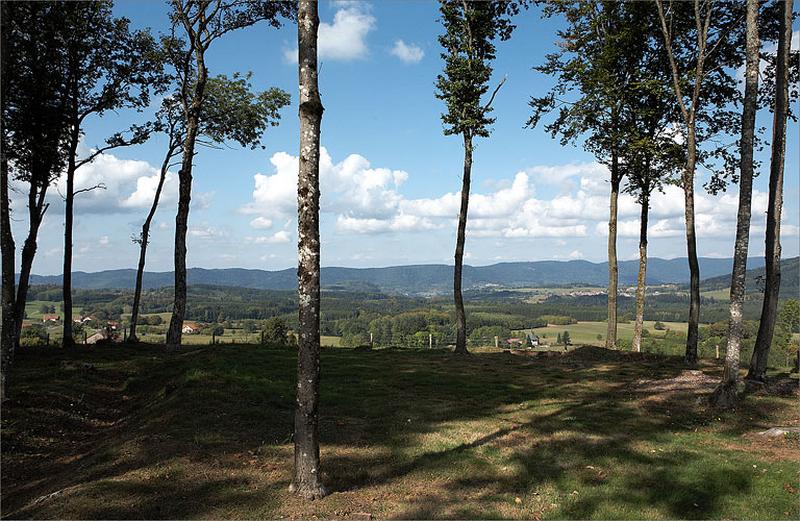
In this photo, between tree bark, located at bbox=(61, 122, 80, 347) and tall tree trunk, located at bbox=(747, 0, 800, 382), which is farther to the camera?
tree bark, located at bbox=(61, 122, 80, 347)

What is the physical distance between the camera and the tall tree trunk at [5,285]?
11734mm

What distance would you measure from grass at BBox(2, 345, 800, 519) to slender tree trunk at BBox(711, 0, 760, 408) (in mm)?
810

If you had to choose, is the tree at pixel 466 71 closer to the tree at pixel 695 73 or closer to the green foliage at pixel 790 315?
the tree at pixel 695 73

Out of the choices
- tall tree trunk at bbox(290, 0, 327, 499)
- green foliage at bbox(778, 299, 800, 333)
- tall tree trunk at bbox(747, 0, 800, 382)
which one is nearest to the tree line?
tall tree trunk at bbox(747, 0, 800, 382)

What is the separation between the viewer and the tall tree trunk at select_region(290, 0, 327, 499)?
295 inches

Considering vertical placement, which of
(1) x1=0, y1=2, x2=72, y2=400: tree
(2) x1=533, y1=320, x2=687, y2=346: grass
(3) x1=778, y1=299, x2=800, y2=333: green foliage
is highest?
(1) x1=0, y1=2, x2=72, y2=400: tree

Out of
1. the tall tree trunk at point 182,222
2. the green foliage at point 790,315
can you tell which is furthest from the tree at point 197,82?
the green foliage at point 790,315

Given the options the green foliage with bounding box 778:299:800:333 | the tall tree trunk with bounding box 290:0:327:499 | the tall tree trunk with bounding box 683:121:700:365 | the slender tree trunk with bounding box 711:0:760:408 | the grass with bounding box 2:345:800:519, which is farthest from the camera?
the green foliage with bounding box 778:299:800:333

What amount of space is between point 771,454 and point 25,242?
2893 centimetres

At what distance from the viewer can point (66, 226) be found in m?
24.4

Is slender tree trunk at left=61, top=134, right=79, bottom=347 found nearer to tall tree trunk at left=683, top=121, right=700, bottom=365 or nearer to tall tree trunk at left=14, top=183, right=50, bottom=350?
tall tree trunk at left=14, top=183, right=50, bottom=350

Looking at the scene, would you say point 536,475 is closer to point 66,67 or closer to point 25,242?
point 25,242

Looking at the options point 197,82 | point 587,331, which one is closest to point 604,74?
point 197,82

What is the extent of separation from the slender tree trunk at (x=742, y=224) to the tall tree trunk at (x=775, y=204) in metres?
2.91
